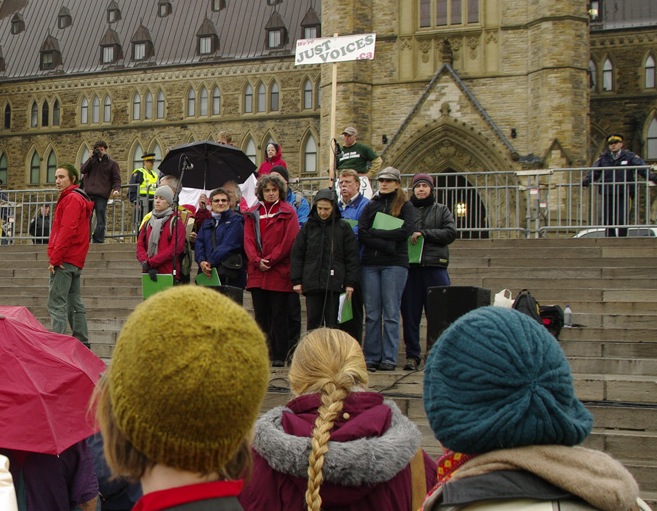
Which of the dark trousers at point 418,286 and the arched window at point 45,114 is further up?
the arched window at point 45,114

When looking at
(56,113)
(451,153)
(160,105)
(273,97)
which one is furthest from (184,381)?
(56,113)

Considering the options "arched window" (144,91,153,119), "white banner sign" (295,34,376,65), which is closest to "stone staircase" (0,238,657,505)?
"white banner sign" (295,34,376,65)

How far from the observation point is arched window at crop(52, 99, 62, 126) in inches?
1851

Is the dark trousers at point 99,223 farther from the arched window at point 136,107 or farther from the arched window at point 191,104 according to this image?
the arched window at point 136,107

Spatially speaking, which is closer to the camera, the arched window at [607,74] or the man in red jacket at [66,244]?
the man in red jacket at [66,244]

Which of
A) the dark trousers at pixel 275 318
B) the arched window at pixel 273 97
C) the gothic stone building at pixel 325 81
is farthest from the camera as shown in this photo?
the arched window at pixel 273 97

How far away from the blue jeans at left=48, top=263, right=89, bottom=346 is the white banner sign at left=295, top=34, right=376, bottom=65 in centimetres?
350

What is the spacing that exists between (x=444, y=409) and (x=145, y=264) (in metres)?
7.41

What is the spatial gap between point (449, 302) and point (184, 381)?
6.27m

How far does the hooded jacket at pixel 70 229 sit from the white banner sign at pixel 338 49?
2958 mm

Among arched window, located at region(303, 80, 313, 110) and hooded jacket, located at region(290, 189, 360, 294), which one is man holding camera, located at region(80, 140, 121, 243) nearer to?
hooded jacket, located at region(290, 189, 360, 294)

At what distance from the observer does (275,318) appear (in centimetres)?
866

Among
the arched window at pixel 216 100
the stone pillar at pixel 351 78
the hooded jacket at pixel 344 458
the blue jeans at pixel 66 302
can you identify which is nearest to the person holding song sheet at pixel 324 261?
the blue jeans at pixel 66 302

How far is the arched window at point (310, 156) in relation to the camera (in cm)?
4181
